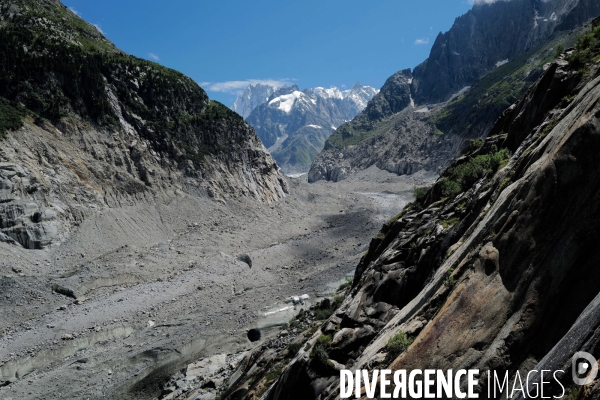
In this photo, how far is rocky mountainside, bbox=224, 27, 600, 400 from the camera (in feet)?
27.1

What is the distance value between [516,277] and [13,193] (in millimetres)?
59279

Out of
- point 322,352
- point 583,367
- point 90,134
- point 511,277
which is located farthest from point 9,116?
point 583,367

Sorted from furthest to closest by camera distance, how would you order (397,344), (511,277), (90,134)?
(90,134) < (397,344) < (511,277)

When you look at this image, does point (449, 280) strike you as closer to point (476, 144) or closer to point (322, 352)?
point (322, 352)

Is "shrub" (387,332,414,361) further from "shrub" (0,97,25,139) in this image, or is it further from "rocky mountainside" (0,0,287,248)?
"shrub" (0,97,25,139)

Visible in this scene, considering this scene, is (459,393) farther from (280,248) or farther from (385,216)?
(385,216)

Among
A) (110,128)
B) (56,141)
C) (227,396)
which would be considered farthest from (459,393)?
(110,128)

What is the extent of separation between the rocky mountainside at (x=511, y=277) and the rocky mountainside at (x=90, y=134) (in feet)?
163

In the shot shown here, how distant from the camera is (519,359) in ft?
27.5

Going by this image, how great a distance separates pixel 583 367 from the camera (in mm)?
6375

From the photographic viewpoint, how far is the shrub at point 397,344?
10.7 m

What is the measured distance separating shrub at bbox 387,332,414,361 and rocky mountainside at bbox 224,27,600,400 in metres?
0.03

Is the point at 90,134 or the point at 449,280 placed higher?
the point at 90,134

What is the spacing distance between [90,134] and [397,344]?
73.7 m
